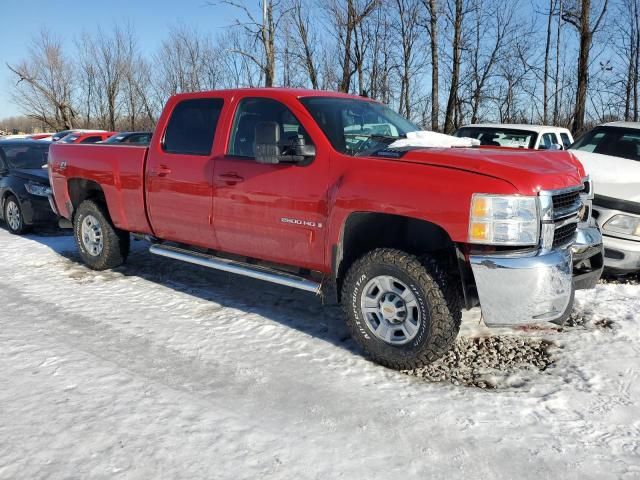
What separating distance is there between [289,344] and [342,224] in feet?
3.47

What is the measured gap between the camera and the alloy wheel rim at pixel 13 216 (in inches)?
343

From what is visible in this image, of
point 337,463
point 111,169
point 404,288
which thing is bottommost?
point 337,463

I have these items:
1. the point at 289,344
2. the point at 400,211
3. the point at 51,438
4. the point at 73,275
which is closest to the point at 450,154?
the point at 400,211

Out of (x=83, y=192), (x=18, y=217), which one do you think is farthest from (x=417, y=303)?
(x=18, y=217)

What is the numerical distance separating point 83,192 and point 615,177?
585 cm

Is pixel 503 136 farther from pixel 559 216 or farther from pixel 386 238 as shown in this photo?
pixel 559 216

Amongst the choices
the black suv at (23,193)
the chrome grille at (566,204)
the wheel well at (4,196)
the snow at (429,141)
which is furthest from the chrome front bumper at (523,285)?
the wheel well at (4,196)

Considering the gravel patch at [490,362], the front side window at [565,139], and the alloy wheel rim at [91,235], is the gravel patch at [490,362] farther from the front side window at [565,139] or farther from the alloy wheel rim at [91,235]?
the front side window at [565,139]

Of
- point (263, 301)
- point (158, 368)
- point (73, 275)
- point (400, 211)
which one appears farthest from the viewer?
point (73, 275)

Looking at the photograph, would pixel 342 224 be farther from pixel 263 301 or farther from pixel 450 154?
pixel 263 301

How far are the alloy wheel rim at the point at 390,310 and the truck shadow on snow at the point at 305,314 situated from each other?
281mm

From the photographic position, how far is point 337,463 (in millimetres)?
2709

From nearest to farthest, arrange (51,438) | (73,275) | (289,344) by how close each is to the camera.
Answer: (51,438), (289,344), (73,275)

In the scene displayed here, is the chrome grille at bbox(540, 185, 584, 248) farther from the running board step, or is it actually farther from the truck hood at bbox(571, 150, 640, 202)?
the truck hood at bbox(571, 150, 640, 202)
